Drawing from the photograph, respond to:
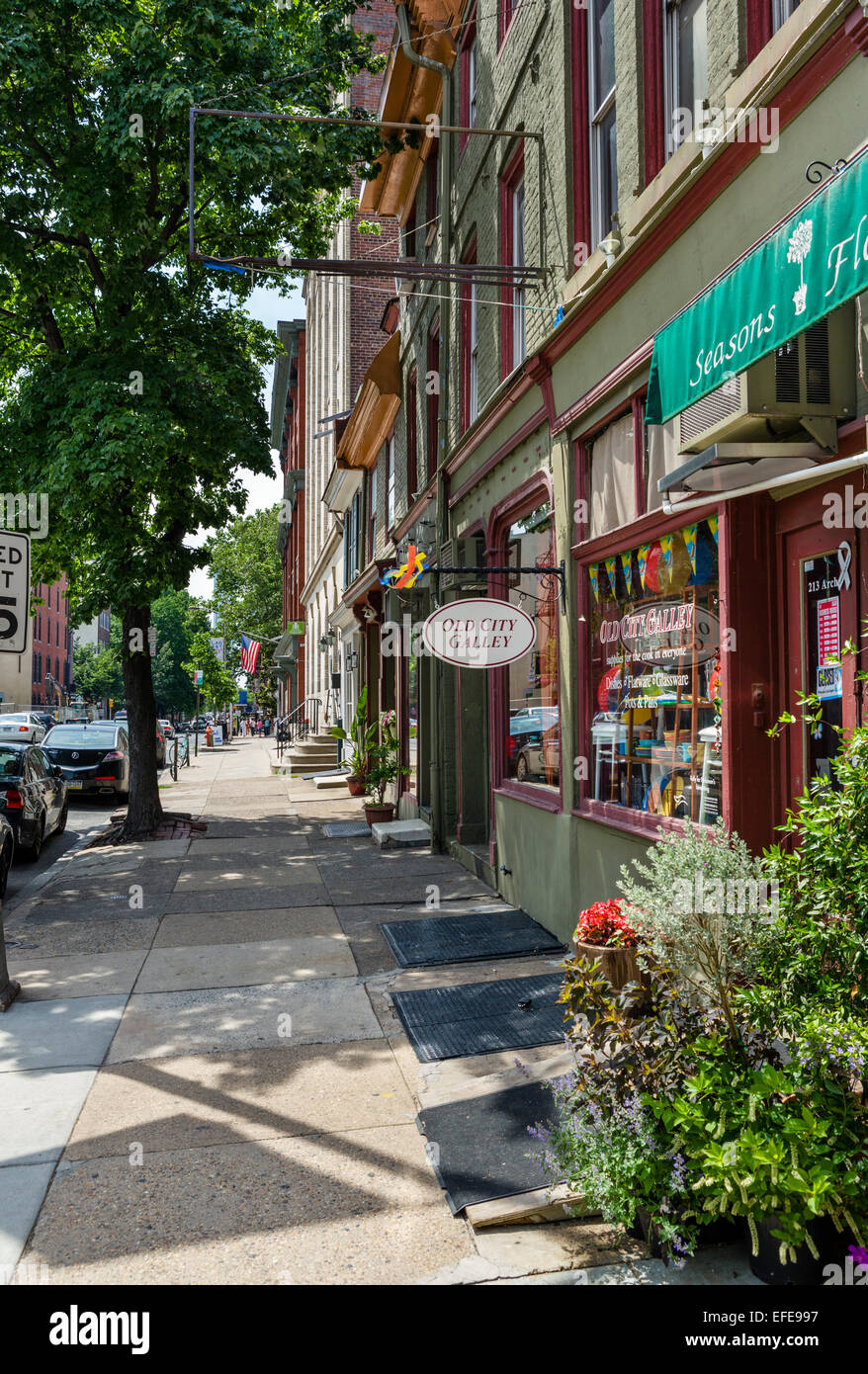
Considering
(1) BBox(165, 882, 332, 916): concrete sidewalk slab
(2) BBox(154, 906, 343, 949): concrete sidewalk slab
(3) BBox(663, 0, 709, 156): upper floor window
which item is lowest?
(2) BBox(154, 906, 343, 949): concrete sidewalk slab

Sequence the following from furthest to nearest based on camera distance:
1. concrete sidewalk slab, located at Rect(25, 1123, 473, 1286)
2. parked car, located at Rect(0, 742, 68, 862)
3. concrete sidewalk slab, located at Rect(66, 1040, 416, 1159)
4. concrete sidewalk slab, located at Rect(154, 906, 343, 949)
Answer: parked car, located at Rect(0, 742, 68, 862) < concrete sidewalk slab, located at Rect(154, 906, 343, 949) < concrete sidewalk slab, located at Rect(66, 1040, 416, 1159) < concrete sidewalk slab, located at Rect(25, 1123, 473, 1286)

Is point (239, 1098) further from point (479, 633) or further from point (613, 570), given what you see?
point (613, 570)

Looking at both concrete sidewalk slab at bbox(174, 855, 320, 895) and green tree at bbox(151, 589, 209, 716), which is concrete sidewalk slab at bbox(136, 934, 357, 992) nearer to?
concrete sidewalk slab at bbox(174, 855, 320, 895)

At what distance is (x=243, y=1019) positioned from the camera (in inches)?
251

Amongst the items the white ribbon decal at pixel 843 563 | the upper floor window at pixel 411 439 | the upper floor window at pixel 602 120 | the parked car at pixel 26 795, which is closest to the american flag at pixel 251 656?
the upper floor window at pixel 411 439

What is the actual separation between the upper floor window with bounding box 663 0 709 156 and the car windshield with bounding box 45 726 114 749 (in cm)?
1690

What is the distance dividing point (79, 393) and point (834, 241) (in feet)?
35.1

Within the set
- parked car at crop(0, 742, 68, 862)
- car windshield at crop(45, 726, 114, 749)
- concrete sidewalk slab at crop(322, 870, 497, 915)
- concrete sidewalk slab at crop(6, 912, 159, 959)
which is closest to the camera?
concrete sidewalk slab at crop(6, 912, 159, 959)

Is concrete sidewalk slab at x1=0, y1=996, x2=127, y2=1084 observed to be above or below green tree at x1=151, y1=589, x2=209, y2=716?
below

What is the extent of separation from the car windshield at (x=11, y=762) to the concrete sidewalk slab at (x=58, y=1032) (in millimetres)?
6680

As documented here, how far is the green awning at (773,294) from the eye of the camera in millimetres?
3605

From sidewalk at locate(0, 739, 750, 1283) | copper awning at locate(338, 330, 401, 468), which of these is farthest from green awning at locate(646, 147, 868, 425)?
copper awning at locate(338, 330, 401, 468)

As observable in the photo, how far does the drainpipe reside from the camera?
40.2 ft
